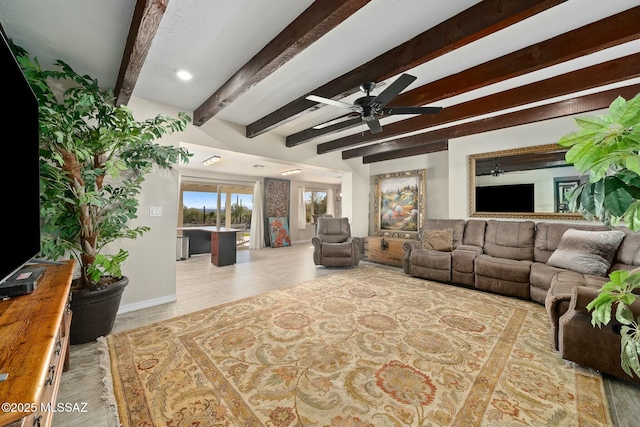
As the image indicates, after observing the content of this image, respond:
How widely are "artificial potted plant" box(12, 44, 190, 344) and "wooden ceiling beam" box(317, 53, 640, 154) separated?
10.5 feet

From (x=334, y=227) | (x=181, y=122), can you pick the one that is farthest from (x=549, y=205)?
(x=181, y=122)

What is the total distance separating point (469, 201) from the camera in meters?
4.32

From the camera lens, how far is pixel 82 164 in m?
2.28

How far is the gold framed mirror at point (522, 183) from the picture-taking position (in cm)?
351

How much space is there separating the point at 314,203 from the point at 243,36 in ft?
25.3

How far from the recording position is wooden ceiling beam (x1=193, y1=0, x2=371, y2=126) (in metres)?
1.49

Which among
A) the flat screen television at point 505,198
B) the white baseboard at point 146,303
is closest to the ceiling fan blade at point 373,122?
the flat screen television at point 505,198

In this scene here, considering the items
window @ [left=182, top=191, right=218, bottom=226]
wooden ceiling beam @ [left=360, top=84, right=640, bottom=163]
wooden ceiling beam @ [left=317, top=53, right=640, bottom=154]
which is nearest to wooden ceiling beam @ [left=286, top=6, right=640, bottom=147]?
wooden ceiling beam @ [left=317, top=53, right=640, bottom=154]

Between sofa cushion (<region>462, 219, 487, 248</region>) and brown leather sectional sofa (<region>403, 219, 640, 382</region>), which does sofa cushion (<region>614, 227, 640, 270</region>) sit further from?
sofa cushion (<region>462, 219, 487, 248</region>)

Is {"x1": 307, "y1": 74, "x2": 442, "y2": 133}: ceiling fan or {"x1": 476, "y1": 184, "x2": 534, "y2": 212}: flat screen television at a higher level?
{"x1": 307, "y1": 74, "x2": 442, "y2": 133}: ceiling fan

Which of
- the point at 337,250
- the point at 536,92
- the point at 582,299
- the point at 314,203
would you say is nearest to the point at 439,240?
the point at 337,250

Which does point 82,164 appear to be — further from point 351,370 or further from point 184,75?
point 351,370

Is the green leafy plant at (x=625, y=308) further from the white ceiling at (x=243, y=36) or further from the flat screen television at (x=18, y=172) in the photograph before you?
the flat screen television at (x=18, y=172)

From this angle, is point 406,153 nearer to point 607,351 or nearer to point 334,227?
point 334,227
